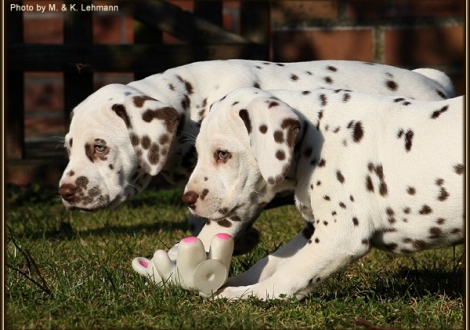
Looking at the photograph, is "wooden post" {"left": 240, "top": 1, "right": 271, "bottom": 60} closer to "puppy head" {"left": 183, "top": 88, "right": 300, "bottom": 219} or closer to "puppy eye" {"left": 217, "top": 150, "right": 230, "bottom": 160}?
"puppy head" {"left": 183, "top": 88, "right": 300, "bottom": 219}

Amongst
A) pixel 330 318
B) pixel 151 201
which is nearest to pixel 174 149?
pixel 330 318

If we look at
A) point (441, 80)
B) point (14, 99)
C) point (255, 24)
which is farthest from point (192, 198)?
point (14, 99)

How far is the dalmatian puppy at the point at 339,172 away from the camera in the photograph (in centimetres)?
510

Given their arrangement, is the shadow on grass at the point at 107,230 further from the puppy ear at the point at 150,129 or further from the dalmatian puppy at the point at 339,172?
the dalmatian puppy at the point at 339,172

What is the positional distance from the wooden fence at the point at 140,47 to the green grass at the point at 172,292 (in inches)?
87.8

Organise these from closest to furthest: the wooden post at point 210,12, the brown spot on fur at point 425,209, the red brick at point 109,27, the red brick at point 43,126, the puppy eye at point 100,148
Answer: the brown spot on fur at point 425,209
the puppy eye at point 100,148
the wooden post at point 210,12
the red brick at point 109,27
the red brick at point 43,126

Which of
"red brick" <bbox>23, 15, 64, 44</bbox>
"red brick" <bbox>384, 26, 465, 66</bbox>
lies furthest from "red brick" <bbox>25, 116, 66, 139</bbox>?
"red brick" <bbox>384, 26, 465, 66</bbox>

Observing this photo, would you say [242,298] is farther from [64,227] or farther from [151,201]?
[151,201]

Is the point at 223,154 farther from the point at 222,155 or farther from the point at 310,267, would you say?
the point at 310,267

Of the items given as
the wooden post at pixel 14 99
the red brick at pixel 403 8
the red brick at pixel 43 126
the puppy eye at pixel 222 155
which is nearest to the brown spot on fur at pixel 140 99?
the puppy eye at pixel 222 155

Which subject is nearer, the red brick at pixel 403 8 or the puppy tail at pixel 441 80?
the puppy tail at pixel 441 80

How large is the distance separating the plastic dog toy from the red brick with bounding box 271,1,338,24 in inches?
194

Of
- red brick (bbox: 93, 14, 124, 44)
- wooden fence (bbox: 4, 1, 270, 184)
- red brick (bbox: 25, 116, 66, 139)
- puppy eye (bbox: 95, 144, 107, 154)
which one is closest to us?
puppy eye (bbox: 95, 144, 107, 154)

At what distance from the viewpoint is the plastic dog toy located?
5.41 m
